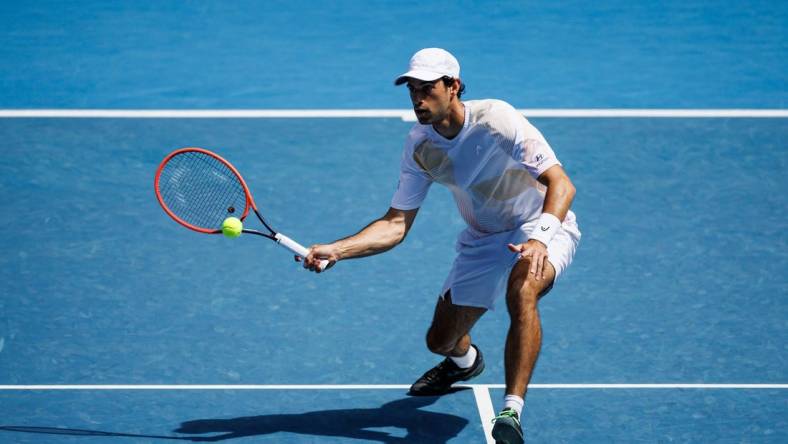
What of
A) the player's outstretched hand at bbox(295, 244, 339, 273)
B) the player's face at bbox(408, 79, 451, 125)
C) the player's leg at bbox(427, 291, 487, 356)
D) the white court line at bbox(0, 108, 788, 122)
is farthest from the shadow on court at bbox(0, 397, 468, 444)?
the white court line at bbox(0, 108, 788, 122)

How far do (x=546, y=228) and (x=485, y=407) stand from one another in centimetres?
118

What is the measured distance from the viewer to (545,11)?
1284cm

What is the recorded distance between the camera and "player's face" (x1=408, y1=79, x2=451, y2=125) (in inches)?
219

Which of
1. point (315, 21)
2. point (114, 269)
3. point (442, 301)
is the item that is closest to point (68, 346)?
point (114, 269)

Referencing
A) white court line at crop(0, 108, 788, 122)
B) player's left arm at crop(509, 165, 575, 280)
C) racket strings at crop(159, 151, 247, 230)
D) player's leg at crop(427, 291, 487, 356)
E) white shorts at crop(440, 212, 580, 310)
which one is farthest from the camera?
white court line at crop(0, 108, 788, 122)

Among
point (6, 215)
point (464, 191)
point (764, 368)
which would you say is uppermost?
point (464, 191)

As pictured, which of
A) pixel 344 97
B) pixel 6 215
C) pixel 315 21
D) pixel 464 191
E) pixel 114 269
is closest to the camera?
pixel 464 191

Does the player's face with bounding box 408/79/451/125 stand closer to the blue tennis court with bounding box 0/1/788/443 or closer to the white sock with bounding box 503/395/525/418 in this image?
the white sock with bounding box 503/395/525/418

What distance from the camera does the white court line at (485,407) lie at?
6012 mm

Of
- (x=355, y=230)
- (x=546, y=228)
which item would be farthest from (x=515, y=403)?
(x=355, y=230)

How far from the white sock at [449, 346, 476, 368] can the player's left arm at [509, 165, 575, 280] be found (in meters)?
0.87

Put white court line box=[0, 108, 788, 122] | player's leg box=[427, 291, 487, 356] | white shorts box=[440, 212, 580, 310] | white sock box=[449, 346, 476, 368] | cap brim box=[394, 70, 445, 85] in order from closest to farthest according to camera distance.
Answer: cap brim box=[394, 70, 445, 85], white shorts box=[440, 212, 580, 310], player's leg box=[427, 291, 487, 356], white sock box=[449, 346, 476, 368], white court line box=[0, 108, 788, 122]

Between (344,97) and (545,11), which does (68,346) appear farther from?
(545,11)

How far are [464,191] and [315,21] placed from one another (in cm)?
684
